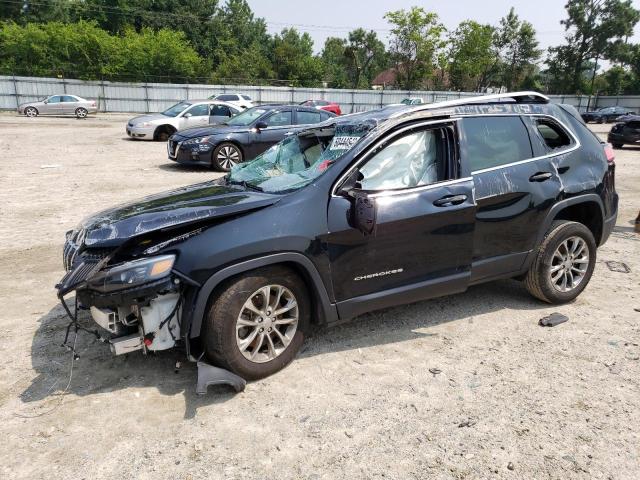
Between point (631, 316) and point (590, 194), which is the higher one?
point (590, 194)

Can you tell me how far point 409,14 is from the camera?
183 feet

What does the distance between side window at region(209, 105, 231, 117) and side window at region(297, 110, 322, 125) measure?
6.07m

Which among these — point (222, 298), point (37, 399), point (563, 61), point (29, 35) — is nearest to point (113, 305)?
point (222, 298)

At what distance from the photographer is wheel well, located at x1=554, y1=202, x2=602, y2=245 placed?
14.8 feet

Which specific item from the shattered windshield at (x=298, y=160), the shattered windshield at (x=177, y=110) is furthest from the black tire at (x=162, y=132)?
the shattered windshield at (x=298, y=160)

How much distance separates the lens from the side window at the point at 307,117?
474 inches

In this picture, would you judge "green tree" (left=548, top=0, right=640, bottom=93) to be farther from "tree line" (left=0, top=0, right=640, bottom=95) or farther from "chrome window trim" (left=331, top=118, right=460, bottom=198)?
"chrome window trim" (left=331, top=118, right=460, bottom=198)

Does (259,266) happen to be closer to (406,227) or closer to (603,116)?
(406,227)

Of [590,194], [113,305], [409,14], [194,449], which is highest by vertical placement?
[409,14]

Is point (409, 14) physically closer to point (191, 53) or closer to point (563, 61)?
point (563, 61)

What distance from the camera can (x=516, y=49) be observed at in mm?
63906

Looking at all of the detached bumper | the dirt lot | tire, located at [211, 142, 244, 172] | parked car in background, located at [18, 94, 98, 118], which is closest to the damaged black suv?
the dirt lot

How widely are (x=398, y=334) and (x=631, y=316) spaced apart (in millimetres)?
2097

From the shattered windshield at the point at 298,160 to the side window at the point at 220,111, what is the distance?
44.4 feet
